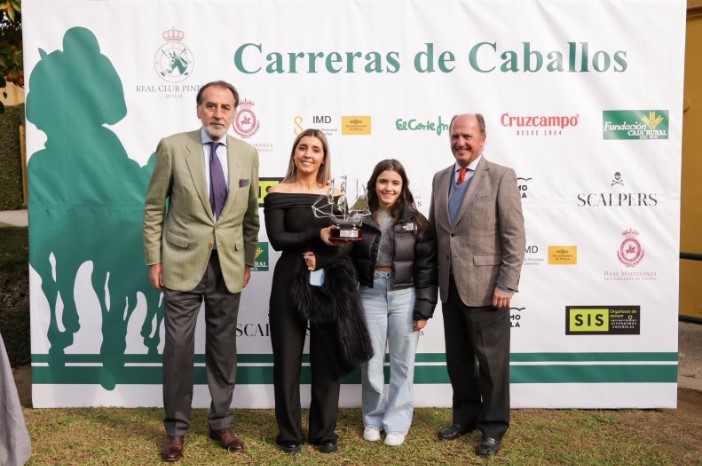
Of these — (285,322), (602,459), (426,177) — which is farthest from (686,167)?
(285,322)

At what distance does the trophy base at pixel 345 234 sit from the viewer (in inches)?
136

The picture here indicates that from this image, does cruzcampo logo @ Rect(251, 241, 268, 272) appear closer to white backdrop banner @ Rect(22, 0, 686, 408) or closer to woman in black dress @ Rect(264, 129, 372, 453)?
white backdrop banner @ Rect(22, 0, 686, 408)

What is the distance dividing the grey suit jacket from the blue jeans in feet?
1.14

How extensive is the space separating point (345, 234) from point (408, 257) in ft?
1.75

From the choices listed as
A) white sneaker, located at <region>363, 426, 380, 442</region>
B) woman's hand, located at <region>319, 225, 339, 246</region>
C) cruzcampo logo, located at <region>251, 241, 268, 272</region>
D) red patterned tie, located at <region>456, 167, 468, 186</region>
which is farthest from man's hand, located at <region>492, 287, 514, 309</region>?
cruzcampo logo, located at <region>251, 241, 268, 272</region>

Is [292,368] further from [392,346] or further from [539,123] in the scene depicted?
[539,123]

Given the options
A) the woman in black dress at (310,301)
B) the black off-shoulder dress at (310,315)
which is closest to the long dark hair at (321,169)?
the woman in black dress at (310,301)

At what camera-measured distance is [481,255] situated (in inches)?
149

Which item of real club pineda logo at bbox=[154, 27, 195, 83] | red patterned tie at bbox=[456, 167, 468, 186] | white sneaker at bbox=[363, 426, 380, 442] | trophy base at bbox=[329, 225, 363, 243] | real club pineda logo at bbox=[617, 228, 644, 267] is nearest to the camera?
trophy base at bbox=[329, 225, 363, 243]

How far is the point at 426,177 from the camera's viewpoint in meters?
4.62

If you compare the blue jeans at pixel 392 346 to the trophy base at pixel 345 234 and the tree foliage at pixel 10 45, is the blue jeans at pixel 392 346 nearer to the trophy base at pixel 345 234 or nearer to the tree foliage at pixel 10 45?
the trophy base at pixel 345 234

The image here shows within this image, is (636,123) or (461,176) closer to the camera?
(461,176)

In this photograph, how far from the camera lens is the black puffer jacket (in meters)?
3.83

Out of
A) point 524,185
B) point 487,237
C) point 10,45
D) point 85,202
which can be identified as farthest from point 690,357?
point 10,45
